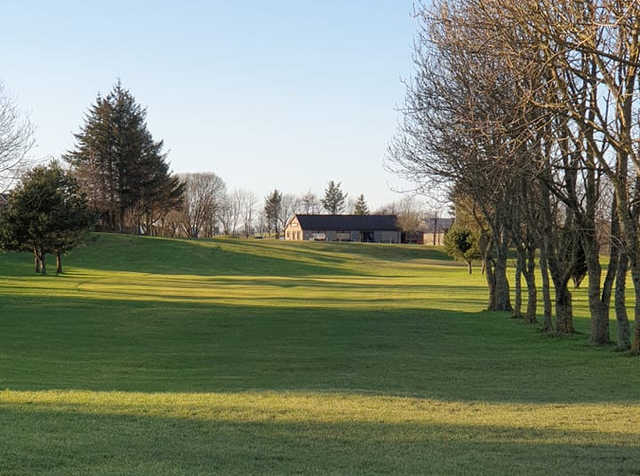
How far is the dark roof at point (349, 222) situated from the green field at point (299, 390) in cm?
10703

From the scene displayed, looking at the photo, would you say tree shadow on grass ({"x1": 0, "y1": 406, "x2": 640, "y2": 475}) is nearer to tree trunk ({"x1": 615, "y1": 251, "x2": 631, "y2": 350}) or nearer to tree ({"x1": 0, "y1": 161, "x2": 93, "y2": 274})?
tree trunk ({"x1": 615, "y1": 251, "x2": 631, "y2": 350})

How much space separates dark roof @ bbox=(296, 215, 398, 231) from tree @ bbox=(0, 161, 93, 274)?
9099 centimetres

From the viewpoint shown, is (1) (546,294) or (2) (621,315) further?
(1) (546,294)

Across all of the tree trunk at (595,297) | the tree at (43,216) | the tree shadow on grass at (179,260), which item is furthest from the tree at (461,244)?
the tree trunk at (595,297)

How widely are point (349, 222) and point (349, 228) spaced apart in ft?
5.40

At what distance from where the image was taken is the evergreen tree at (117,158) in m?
94.6

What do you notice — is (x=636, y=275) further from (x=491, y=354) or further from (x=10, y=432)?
(x=10, y=432)

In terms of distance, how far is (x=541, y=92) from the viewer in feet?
60.8

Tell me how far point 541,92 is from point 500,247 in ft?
59.2

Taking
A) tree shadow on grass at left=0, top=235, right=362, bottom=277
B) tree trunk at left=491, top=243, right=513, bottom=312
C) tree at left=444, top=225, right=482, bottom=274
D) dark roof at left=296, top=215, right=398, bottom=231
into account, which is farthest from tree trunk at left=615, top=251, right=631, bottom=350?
dark roof at left=296, top=215, right=398, bottom=231

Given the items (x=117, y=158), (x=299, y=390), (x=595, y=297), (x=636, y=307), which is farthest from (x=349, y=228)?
(x=299, y=390)

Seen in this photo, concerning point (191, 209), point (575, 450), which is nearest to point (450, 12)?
point (575, 450)

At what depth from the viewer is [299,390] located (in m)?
14.4

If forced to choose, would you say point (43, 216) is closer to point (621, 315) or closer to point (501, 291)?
point (501, 291)
